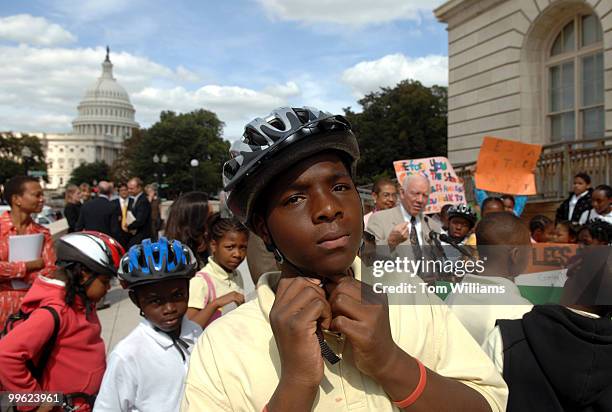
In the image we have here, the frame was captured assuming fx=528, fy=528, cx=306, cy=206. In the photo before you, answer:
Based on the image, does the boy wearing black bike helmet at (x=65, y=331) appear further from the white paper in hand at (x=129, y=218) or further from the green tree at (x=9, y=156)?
the green tree at (x=9, y=156)

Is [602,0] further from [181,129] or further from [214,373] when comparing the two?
[181,129]

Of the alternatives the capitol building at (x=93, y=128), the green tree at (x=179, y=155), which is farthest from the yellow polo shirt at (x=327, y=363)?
the capitol building at (x=93, y=128)

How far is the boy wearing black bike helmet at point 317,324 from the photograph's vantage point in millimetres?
1273

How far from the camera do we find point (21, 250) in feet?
16.0

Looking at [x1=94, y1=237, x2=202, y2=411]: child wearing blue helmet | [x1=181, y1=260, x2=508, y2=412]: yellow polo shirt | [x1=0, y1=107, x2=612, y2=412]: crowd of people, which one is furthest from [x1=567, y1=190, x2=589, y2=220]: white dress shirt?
[x1=181, y1=260, x2=508, y2=412]: yellow polo shirt

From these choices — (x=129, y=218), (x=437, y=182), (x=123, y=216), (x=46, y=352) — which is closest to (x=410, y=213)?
(x=437, y=182)

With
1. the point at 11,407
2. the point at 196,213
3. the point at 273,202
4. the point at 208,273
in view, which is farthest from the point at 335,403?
the point at 196,213

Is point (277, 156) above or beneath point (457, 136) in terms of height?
beneath

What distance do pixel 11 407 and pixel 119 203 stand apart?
24.1 feet

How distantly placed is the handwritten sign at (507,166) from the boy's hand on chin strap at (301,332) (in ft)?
24.7

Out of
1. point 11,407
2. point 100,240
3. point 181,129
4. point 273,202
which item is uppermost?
point 181,129

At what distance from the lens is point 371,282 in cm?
155

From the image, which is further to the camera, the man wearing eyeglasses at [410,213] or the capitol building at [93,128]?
the capitol building at [93,128]

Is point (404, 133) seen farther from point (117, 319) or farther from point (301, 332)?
point (301, 332)
